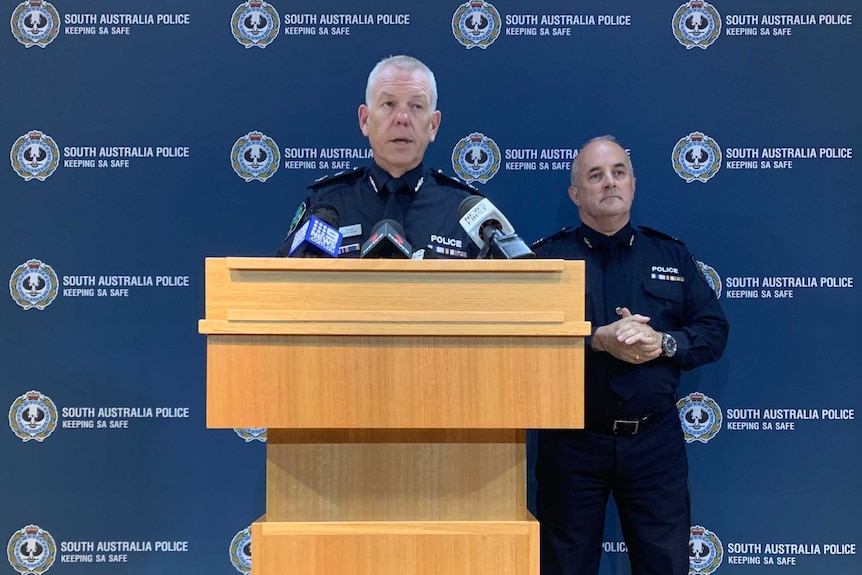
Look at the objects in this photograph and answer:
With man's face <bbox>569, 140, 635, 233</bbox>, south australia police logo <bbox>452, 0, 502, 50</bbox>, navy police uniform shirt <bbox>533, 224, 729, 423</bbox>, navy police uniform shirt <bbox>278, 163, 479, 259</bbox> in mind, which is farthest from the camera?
south australia police logo <bbox>452, 0, 502, 50</bbox>

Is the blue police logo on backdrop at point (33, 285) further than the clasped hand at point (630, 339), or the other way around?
the blue police logo on backdrop at point (33, 285)

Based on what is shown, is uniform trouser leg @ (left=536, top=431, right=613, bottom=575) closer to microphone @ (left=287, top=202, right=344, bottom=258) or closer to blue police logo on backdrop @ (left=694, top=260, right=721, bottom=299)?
blue police logo on backdrop @ (left=694, top=260, right=721, bottom=299)

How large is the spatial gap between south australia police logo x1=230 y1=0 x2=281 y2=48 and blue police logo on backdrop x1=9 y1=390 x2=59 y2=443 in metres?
1.51

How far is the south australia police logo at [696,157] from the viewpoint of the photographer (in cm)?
270

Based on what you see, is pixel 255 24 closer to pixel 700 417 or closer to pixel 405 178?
pixel 405 178

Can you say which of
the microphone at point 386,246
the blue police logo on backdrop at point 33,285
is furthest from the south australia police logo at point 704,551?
the blue police logo on backdrop at point 33,285

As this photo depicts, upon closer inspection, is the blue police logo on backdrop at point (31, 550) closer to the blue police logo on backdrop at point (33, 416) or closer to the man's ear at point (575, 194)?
the blue police logo on backdrop at point (33, 416)

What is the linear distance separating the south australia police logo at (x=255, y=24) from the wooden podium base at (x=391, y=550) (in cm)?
195

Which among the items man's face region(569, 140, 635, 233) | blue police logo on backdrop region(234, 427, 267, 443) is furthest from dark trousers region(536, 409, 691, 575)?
blue police logo on backdrop region(234, 427, 267, 443)

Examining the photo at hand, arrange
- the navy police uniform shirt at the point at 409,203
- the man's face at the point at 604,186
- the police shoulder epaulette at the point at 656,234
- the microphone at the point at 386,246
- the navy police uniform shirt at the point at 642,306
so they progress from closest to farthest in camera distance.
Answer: the microphone at the point at 386,246 → the navy police uniform shirt at the point at 409,203 → the navy police uniform shirt at the point at 642,306 → the man's face at the point at 604,186 → the police shoulder epaulette at the point at 656,234

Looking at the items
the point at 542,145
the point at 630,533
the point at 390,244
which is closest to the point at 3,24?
the point at 542,145

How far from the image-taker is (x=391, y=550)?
129cm

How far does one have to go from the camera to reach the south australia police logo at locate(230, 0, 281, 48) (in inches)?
106

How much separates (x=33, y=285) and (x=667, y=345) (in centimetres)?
223
